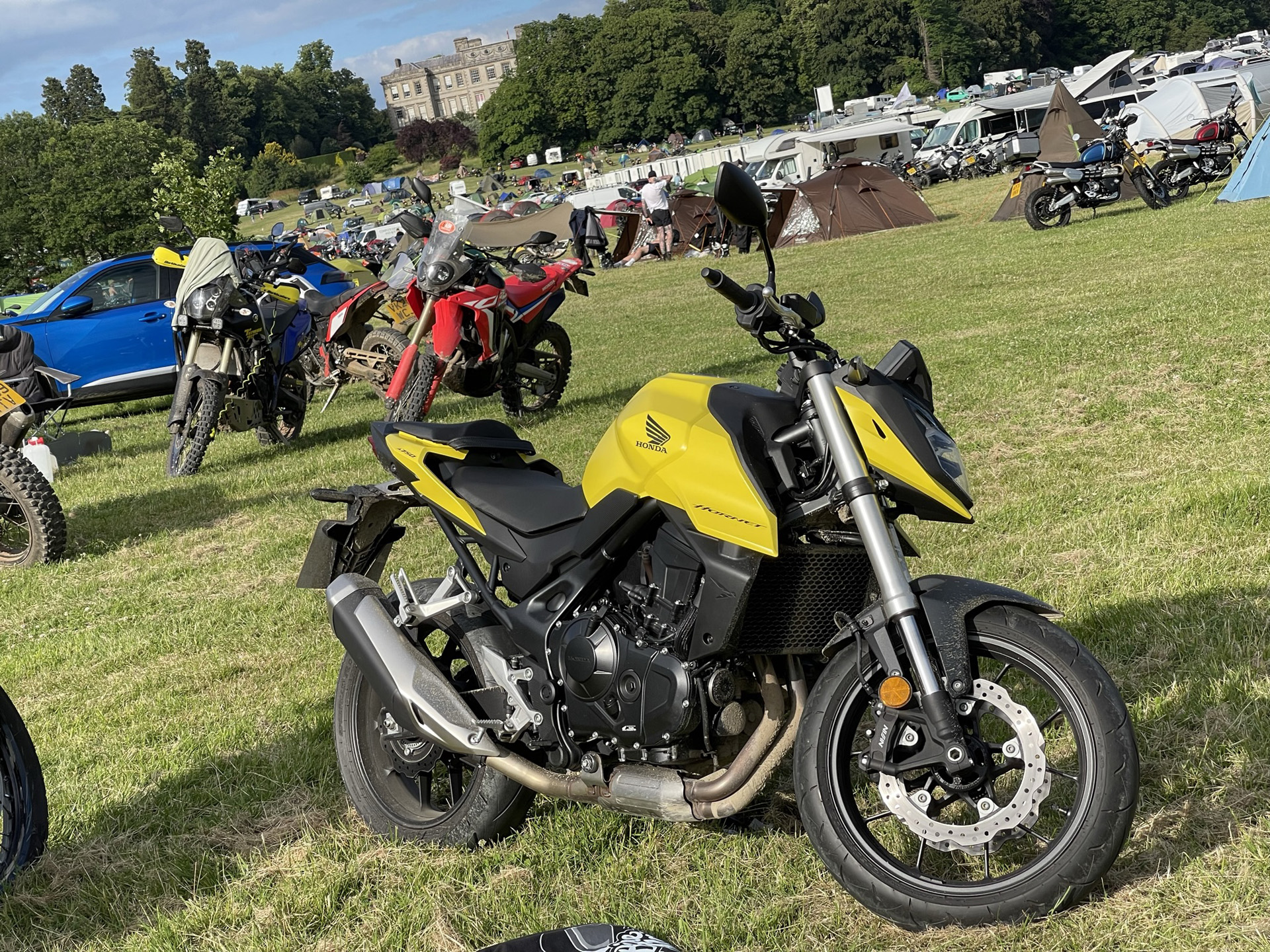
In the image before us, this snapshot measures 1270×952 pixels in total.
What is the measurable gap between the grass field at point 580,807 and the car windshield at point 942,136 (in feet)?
154

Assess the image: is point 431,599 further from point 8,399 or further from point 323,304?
point 323,304

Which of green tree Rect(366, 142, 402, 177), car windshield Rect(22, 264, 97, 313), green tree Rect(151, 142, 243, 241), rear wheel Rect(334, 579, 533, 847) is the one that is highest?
green tree Rect(366, 142, 402, 177)

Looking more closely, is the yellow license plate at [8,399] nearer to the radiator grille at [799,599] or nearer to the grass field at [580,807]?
the grass field at [580,807]

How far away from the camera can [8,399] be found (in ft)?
25.7

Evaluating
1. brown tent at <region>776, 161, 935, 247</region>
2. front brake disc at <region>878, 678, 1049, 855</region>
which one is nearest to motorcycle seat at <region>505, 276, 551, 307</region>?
front brake disc at <region>878, 678, 1049, 855</region>

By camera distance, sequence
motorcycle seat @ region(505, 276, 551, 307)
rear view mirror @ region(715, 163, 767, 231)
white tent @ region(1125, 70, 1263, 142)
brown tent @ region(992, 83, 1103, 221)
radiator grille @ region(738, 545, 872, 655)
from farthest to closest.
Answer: white tent @ region(1125, 70, 1263, 142) < brown tent @ region(992, 83, 1103, 221) < motorcycle seat @ region(505, 276, 551, 307) < radiator grille @ region(738, 545, 872, 655) < rear view mirror @ region(715, 163, 767, 231)

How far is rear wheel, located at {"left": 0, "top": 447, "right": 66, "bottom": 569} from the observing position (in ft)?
23.0

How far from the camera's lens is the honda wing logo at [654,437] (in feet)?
9.59

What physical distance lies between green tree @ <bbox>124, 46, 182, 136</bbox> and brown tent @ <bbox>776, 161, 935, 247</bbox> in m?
123

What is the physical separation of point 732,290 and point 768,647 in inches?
33.8

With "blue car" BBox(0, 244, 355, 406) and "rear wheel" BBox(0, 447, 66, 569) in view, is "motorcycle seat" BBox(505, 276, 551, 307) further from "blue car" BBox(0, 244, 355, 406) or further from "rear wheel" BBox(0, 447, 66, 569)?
"blue car" BBox(0, 244, 355, 406)

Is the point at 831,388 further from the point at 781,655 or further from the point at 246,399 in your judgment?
the point at 246,399

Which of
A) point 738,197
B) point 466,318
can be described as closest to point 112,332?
point 466,318

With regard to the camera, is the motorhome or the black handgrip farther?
the motorhome
